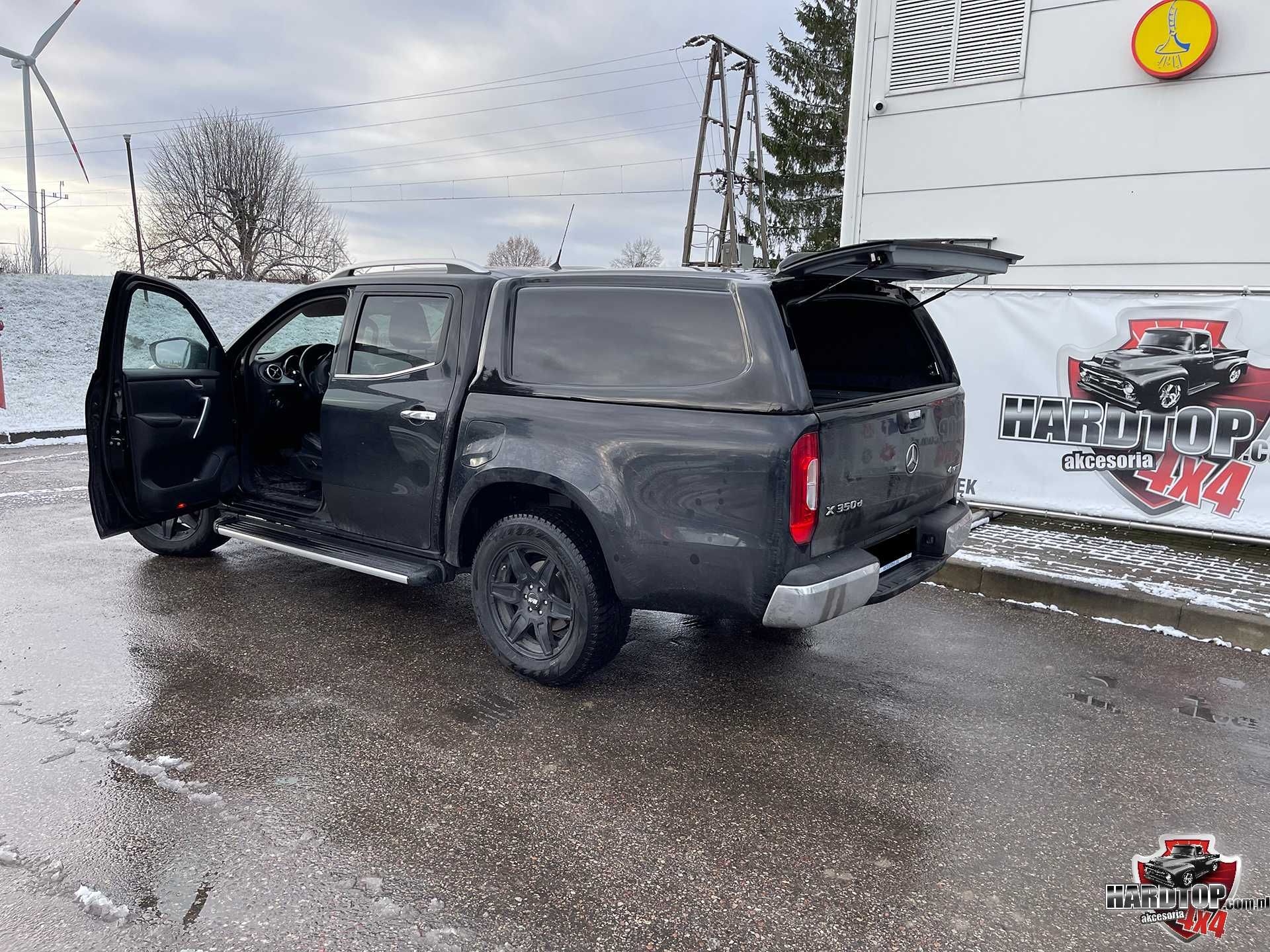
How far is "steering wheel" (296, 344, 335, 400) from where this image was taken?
19.5 ft

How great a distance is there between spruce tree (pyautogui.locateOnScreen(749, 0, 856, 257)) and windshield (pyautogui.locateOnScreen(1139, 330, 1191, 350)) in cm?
2032

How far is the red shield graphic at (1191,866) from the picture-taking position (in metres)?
2.62

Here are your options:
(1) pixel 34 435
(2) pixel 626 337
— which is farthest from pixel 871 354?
(1) pixel 34 435

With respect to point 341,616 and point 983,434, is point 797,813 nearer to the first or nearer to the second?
point 341,616

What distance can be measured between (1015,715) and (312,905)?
9.70ft

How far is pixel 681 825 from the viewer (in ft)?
9.40

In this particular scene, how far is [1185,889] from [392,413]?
12.7 ft

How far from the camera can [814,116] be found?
85.5 feet

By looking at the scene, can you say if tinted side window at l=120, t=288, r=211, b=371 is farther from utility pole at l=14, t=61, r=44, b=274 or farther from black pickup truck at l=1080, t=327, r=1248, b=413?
utility pole at l=14, t=61, r=44, b=274

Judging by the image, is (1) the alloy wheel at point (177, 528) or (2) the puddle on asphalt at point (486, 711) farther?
(1) the alloy wheel at point (177, 528)

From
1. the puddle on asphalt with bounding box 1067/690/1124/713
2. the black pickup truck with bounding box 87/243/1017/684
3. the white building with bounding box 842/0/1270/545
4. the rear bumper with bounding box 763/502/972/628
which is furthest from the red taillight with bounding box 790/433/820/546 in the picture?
the white building with bounding box 842/0/1270/545

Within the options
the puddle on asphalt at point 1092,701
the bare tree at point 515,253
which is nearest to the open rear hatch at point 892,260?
the puddle on asphalt at point 1092,701

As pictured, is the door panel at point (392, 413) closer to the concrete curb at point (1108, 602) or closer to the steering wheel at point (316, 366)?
the steering wheel at point (316, 366)

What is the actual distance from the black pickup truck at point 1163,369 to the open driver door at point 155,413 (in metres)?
6.30
